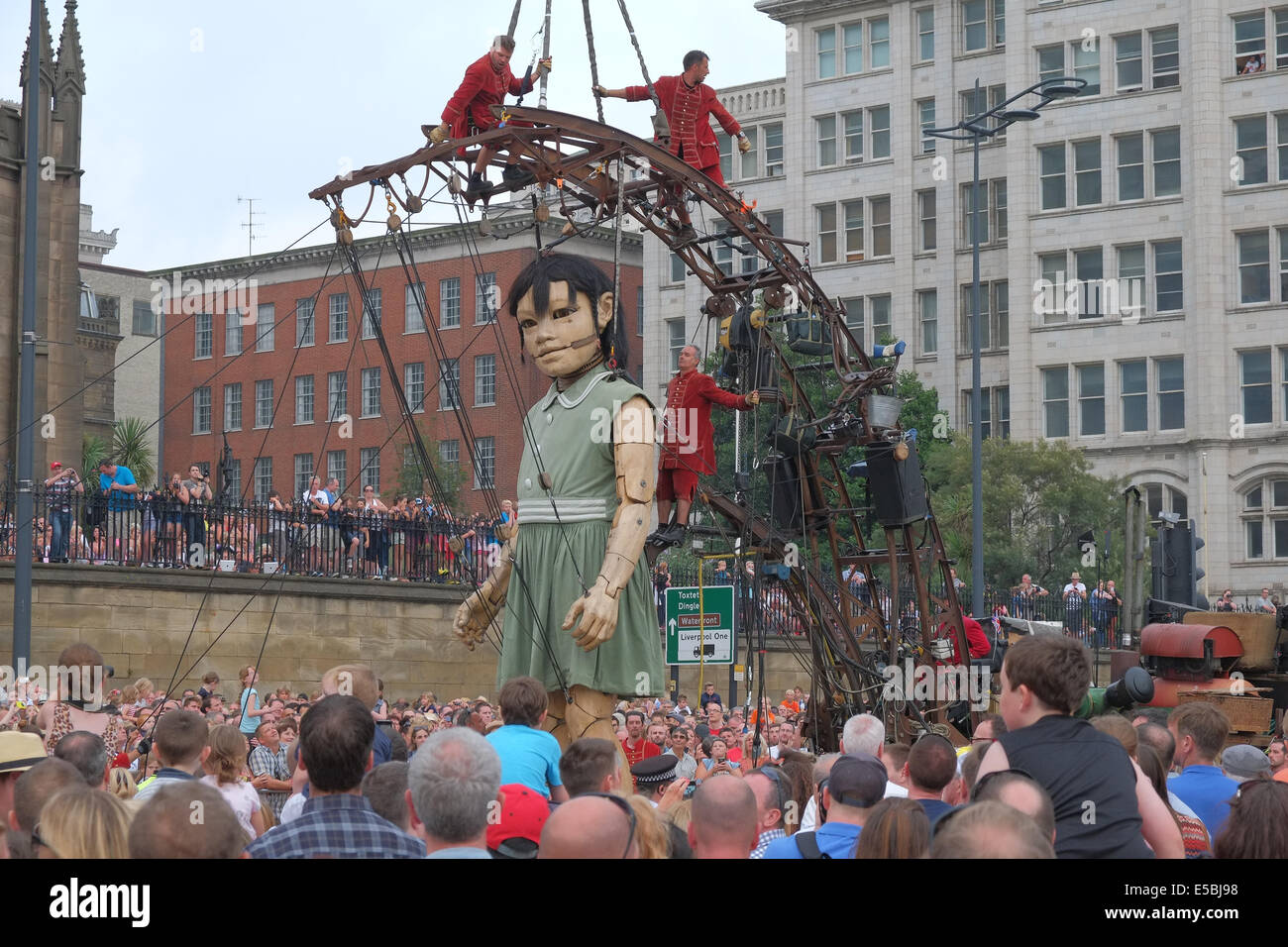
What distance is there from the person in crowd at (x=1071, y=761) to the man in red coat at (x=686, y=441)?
6.65 m

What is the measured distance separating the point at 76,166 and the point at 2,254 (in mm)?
1932

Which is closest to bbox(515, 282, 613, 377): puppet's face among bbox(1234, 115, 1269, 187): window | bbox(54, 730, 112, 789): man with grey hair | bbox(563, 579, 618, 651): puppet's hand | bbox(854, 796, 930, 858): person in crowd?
bbox(563, 579, 618, 651): puppet's hand

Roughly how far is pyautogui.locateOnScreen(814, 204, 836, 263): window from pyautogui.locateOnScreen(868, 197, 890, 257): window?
132 cm

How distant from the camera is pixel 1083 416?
163 ft

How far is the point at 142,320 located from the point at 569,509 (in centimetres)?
6234

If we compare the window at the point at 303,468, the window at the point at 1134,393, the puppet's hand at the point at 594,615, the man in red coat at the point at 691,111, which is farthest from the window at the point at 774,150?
the puppet's hand at the point at 594,615

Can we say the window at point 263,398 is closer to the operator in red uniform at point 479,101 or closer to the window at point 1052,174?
the window at point 1052,174

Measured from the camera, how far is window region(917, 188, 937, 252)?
5334 centimetres

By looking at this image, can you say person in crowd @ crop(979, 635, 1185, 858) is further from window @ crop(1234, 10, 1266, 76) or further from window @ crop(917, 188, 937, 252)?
window @ crop(917, 188, 937, 252)

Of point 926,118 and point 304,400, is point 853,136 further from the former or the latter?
point 304,400

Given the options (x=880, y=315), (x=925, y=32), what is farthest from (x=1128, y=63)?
(x=880, y=315)

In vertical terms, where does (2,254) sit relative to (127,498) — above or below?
above

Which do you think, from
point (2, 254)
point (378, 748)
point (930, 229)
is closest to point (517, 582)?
point (378, 748)
